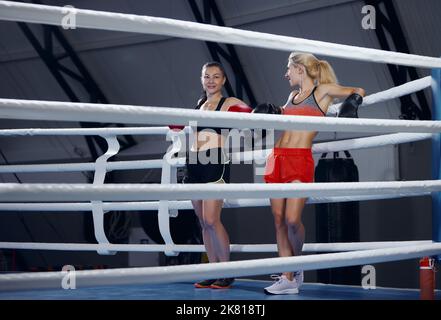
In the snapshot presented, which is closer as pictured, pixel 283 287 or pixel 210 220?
pixel 283 287

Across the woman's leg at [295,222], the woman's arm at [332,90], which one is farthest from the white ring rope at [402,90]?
the woman's leg at [295,222]

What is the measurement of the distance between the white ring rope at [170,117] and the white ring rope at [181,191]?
0.17 metres

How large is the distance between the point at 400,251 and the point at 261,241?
19.7 feet

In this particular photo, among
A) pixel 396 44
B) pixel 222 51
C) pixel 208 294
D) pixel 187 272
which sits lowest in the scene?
pixel 208 294

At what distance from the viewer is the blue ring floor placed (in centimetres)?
248

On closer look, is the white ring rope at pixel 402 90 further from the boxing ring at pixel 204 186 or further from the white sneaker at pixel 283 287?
the white sneaker at pixel 283 287

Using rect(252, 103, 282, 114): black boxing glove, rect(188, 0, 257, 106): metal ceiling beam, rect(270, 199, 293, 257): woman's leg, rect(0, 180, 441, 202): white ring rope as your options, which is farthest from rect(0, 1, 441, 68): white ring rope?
rect(188, 0, 257, 106): metal ceiling beam

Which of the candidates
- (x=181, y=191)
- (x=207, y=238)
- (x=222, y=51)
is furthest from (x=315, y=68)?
(x=222, y=51)

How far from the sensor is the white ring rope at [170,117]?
1.53 m

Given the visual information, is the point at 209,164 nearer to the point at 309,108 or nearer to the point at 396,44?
the point at 309,108

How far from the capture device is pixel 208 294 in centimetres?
266

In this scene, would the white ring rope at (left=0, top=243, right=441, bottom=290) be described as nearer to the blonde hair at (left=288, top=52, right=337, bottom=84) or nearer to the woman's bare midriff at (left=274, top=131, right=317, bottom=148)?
the woman's bare midriff at (left=274, top=131, right=317, bottom=148)

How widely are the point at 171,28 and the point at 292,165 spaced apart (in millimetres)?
1287

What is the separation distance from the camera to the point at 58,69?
887 cm
